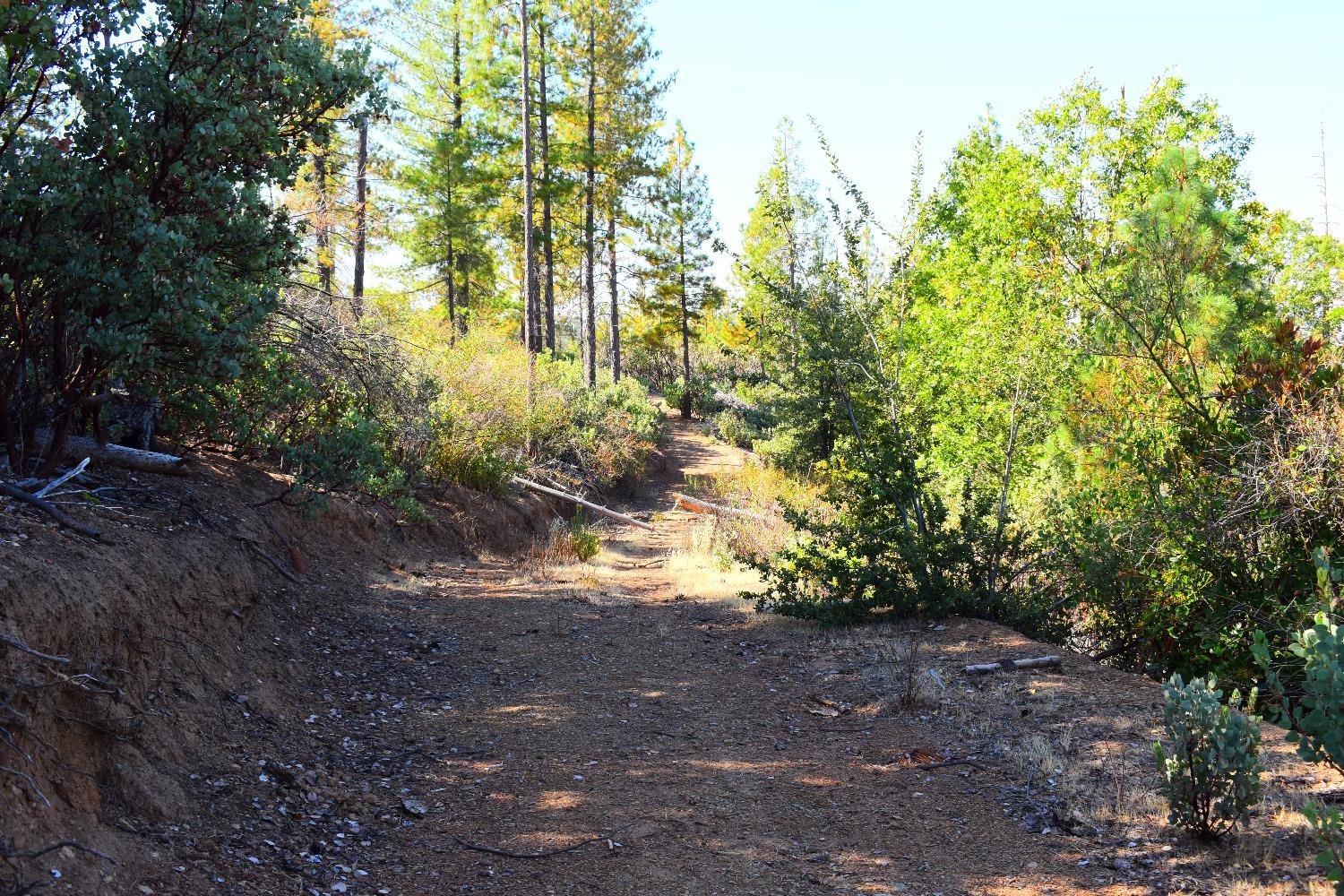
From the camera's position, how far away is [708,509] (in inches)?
736

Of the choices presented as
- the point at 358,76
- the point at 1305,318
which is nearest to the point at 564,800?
the point at 358,76

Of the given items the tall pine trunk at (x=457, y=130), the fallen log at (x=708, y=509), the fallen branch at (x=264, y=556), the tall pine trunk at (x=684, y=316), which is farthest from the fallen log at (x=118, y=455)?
the tall pine trunk at (x=684, y=316)

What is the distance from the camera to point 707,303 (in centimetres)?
3684

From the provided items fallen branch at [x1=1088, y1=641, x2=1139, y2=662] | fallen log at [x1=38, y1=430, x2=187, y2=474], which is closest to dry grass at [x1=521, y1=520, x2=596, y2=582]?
fallen log at [x1=38, y1=430, x2=187, y2=474]

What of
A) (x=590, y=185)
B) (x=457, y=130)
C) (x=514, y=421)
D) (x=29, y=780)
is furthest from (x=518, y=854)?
(x=590, y=185)

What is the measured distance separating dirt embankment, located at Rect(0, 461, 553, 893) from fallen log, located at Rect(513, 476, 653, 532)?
318 inches

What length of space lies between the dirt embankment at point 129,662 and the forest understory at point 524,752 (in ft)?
0.06

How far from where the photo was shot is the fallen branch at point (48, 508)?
15.1 feet

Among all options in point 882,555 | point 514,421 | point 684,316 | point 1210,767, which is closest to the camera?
point 1210,767

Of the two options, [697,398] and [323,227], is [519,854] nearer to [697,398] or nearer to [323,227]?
[323,227]

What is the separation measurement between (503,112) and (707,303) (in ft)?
45.2

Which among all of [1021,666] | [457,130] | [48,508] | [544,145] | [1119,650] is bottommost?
[1119,650]

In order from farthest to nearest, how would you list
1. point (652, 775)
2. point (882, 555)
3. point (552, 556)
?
point (552, 556)
point (882, 555)
point (652, 775)

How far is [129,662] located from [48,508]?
979mm
